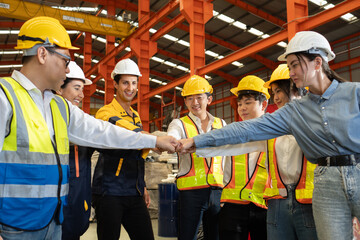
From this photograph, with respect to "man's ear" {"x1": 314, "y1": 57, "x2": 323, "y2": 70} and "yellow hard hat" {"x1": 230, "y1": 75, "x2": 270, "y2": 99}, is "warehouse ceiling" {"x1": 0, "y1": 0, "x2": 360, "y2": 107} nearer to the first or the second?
"yellow hard hat" {"x1": 230, "y1": 75, "x2": 270, "y2": 99}

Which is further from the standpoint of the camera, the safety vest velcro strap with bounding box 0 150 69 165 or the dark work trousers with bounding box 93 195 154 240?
the dark work trousers with bounding box 93 195 154 240

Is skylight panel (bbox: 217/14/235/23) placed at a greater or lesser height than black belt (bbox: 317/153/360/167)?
greater

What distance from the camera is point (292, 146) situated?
2574 millimetres

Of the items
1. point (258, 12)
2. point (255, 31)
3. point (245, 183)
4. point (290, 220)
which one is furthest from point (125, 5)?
point (290, 220)

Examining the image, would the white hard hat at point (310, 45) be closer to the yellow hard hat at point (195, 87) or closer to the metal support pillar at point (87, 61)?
the yellow hard hat at point (195, 87)

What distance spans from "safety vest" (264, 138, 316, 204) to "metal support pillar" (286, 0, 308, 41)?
5896 millimetres

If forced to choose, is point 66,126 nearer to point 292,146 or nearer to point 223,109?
point 292,146

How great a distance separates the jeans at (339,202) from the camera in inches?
76.6

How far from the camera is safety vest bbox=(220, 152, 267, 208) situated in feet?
9.66

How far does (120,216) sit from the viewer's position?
2.89 metres

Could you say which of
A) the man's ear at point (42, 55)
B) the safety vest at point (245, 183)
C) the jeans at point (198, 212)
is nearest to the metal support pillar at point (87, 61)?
the jeans at point (198, 212)

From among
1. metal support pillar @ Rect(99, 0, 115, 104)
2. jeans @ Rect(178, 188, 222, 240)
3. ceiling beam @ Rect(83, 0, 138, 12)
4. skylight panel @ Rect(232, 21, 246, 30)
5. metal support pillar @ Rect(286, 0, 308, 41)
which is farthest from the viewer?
skylight panel @ Rect(232, 21, 246, 30)

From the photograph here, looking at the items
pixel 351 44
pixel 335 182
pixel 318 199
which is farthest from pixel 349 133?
pixel 351 44

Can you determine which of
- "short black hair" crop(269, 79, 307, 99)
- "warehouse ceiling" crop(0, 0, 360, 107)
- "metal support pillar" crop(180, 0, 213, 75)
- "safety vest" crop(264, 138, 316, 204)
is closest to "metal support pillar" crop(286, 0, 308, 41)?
"metal support pillar" crop(180, 0, 213, 75)
